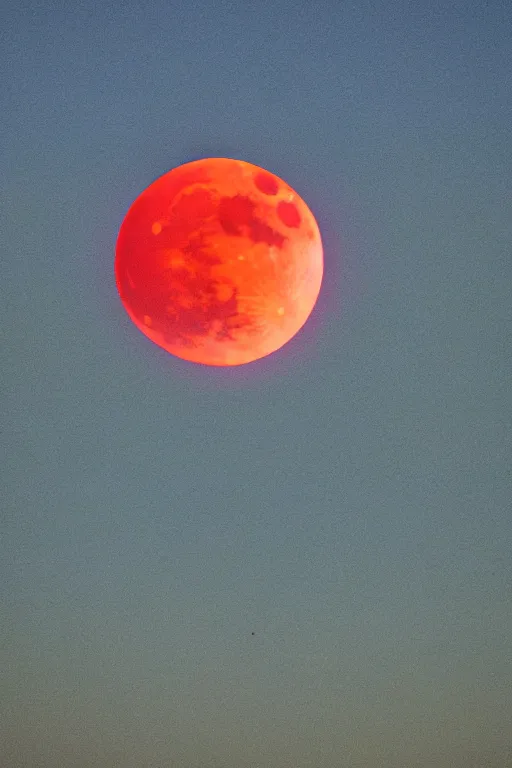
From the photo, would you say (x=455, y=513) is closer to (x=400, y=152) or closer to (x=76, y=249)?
(x=400, y=152)

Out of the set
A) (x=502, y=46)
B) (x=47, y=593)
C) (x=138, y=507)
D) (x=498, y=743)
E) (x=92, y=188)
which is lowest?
(x=47, y=593)

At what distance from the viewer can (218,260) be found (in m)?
1.39

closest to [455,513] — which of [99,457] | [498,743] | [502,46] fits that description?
[498,743]

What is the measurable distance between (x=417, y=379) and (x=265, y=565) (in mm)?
824

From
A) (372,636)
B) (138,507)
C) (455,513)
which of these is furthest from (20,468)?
(455,513)

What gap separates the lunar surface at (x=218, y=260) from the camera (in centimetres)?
140

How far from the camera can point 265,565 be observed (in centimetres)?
221

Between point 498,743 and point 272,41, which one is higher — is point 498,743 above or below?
below

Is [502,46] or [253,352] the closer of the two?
[253,352]

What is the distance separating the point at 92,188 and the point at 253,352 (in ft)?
3.20

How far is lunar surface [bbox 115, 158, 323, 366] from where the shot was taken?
4.58 ft

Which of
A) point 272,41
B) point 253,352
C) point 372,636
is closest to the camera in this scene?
point 253,352

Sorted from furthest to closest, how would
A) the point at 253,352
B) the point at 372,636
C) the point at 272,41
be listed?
1. the point at 372,636
2. the point at 272,41
3. the point at 253,352

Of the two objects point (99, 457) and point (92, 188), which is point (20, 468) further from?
point (92, 188)
